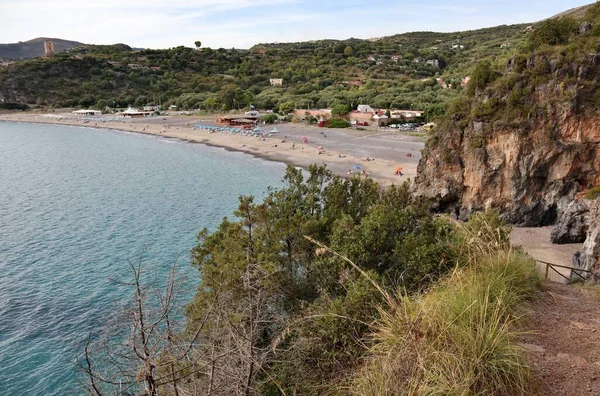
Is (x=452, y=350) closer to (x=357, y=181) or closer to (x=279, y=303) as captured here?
(x=279, y=303)

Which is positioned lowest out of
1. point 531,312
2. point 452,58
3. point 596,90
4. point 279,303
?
point 279,303

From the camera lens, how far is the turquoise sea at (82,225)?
16.5m

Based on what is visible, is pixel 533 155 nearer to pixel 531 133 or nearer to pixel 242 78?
pixel 531 133

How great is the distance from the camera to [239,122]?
252 feet

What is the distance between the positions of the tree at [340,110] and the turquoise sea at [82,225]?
23636 millimetres

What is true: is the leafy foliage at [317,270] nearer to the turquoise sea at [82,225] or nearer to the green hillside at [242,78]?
the turquoise sea at [82,225]

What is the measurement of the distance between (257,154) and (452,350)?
176ft

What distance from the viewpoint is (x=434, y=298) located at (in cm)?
481

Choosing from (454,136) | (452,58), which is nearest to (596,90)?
(454,136)

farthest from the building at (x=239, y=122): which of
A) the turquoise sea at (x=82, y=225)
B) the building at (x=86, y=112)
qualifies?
the building at (x=86, y=112)

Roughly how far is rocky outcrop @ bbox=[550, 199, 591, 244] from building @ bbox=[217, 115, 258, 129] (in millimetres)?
57127

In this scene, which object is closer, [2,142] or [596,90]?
[596,90]

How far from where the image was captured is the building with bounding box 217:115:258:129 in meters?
75.4

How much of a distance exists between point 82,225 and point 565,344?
29898 millimetres
